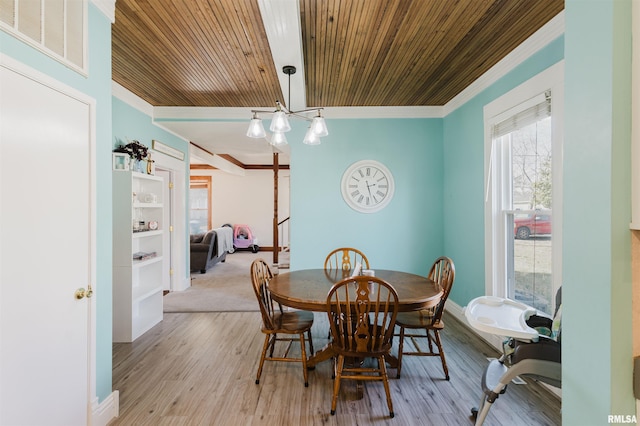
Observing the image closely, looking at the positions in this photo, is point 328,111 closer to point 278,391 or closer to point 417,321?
point 417,321

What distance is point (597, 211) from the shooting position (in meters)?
0.88

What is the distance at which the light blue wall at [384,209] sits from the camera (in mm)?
4012

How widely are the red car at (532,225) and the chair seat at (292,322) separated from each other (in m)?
1.96

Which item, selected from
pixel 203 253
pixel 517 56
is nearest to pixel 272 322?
pixel 517 56

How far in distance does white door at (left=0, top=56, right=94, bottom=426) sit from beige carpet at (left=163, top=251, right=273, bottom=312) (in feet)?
7.76

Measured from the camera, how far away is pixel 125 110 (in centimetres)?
340

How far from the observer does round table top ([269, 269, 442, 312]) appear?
6.63ft

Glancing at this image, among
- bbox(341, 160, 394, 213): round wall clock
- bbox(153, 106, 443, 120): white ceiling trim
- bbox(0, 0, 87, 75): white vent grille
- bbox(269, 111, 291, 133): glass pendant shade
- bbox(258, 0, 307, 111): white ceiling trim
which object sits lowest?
bbox(341, 160, 394, 213): round wall clock

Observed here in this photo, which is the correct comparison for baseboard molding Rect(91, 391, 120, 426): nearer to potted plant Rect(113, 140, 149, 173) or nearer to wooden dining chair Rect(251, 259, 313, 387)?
wooden dining chair Rect(251, 259, 313, 387)

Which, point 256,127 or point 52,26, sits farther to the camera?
point 256,127

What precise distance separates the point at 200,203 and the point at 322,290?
828 centimetres

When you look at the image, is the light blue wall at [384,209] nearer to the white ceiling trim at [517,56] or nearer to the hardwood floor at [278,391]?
the white ceiling trim at [517,56]

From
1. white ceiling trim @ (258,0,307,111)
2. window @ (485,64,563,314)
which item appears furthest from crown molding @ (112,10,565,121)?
white ceiling trim @ (258,0,307,111)

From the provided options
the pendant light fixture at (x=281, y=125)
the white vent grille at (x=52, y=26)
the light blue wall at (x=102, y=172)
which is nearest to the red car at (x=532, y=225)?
the pendant light fixture at (x=281, y=125)
